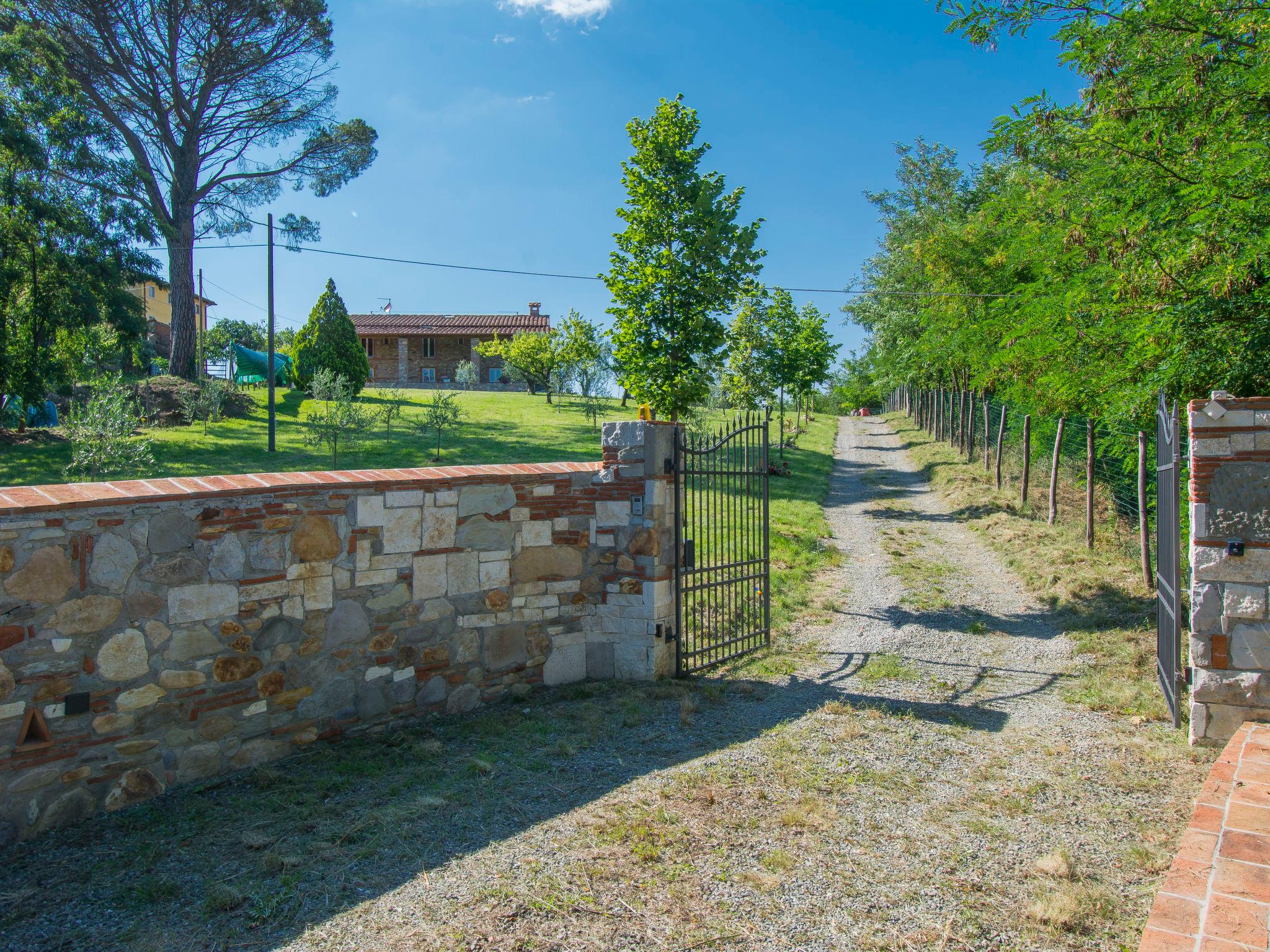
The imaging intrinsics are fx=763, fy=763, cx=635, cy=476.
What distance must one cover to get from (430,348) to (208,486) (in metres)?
40.1

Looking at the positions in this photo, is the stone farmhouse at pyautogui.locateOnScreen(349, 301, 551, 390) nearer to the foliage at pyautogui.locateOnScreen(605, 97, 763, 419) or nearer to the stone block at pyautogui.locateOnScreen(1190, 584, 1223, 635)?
the foliage at pyautogui.locateOnScreen(605, 97, 763, 419)

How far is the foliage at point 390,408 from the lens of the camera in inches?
742

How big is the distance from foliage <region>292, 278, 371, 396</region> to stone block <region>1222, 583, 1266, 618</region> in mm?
23792

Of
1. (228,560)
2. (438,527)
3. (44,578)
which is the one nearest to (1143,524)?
(438,527)

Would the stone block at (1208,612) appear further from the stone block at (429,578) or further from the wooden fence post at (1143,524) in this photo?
the stone block at (429,578)

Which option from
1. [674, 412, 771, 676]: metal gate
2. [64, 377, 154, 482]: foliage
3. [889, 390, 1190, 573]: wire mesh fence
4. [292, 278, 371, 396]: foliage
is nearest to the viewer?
[674, 412, 771, 676]: metal gate

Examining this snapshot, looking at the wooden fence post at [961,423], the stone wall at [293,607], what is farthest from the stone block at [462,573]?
the wooden fence post at [961,423]

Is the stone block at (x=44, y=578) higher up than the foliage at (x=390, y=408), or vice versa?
the foliage at (x=390, y=408)

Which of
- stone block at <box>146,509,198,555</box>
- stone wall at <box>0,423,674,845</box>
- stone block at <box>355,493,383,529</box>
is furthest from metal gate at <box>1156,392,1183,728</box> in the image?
stone block at <box>146,509,198,555</box>

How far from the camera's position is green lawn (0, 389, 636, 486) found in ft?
45.5

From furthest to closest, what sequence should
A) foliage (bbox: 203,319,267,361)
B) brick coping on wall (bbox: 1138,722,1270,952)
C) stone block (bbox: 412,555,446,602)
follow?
1. foliage (bbox: 203,319,267,361)
2. stone block (bbox: 412,555,446,602)
3. brick coping on wall (bbox: 1138,722,1270,952)

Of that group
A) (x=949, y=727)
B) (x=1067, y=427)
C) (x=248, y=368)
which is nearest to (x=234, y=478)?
Answer: (x=949, y=727)

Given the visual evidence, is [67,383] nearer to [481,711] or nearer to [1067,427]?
[481,711]

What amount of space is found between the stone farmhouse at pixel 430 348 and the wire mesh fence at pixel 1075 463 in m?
27.0
